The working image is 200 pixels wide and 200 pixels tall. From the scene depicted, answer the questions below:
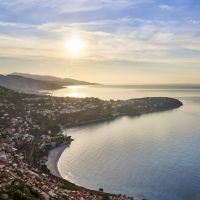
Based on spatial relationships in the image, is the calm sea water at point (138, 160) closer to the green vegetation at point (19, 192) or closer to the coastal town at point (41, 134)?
the coastal town at point (41, 134)

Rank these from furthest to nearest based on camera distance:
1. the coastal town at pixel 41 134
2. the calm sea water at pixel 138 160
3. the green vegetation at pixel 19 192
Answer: the calm sea water at pixel 138 160 < the coastal town at pixel 41 134 < the green vegetation at pixel 19 192

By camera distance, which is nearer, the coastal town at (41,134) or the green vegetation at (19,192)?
the green vegetation at (19,192)

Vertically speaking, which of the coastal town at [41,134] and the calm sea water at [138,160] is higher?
the coastal town at [41,134]

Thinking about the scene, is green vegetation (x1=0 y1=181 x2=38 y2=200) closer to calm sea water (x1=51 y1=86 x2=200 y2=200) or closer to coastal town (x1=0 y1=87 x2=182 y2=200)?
coastal town (x1=0 y1=87 x2=182 y2=200)

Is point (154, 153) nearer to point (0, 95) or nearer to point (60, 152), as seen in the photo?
point (60, 152)

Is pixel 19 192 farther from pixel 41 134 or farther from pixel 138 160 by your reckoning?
pixel 41 134

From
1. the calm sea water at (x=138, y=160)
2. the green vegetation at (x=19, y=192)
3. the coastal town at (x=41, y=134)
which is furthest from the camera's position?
the calm sea water at (x=138, y=160)

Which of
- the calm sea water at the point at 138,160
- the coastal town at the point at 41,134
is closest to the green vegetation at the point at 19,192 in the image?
the coastal town at the point at 41,134
